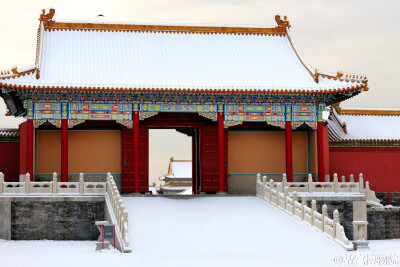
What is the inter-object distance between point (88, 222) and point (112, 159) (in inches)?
209

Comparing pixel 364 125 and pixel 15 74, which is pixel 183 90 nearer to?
pixel 15 74

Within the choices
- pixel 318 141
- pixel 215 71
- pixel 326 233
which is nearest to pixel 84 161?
pixel 215 71

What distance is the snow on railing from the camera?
77.7 ft

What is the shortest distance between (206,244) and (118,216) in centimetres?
302

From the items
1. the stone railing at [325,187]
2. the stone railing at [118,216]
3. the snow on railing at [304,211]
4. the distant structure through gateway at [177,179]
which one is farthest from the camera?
the distant structure through gateway at [177,179]

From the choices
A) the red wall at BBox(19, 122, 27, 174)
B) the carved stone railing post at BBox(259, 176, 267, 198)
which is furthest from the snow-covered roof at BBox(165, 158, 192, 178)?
the carved stone railing post at BBox(259, 176, 267, 198)

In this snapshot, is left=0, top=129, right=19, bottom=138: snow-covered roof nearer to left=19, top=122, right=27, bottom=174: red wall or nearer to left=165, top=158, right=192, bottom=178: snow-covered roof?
left=19, top=122, right=27, bottom=174: red wall

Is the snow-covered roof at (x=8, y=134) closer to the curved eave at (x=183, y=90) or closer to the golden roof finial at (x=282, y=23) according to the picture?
the curved eave at (x=183, y=90)

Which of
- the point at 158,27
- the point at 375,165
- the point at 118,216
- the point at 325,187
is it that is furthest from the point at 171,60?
the point at 118,216

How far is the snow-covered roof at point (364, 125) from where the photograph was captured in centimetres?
3628

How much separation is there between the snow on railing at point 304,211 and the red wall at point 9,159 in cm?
1039

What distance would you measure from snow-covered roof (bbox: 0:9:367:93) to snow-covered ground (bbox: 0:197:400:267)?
17.4ft

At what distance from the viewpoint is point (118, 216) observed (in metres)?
24.5

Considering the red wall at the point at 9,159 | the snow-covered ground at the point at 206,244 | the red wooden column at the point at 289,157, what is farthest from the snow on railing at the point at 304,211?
the red wall at the point at 9,159
